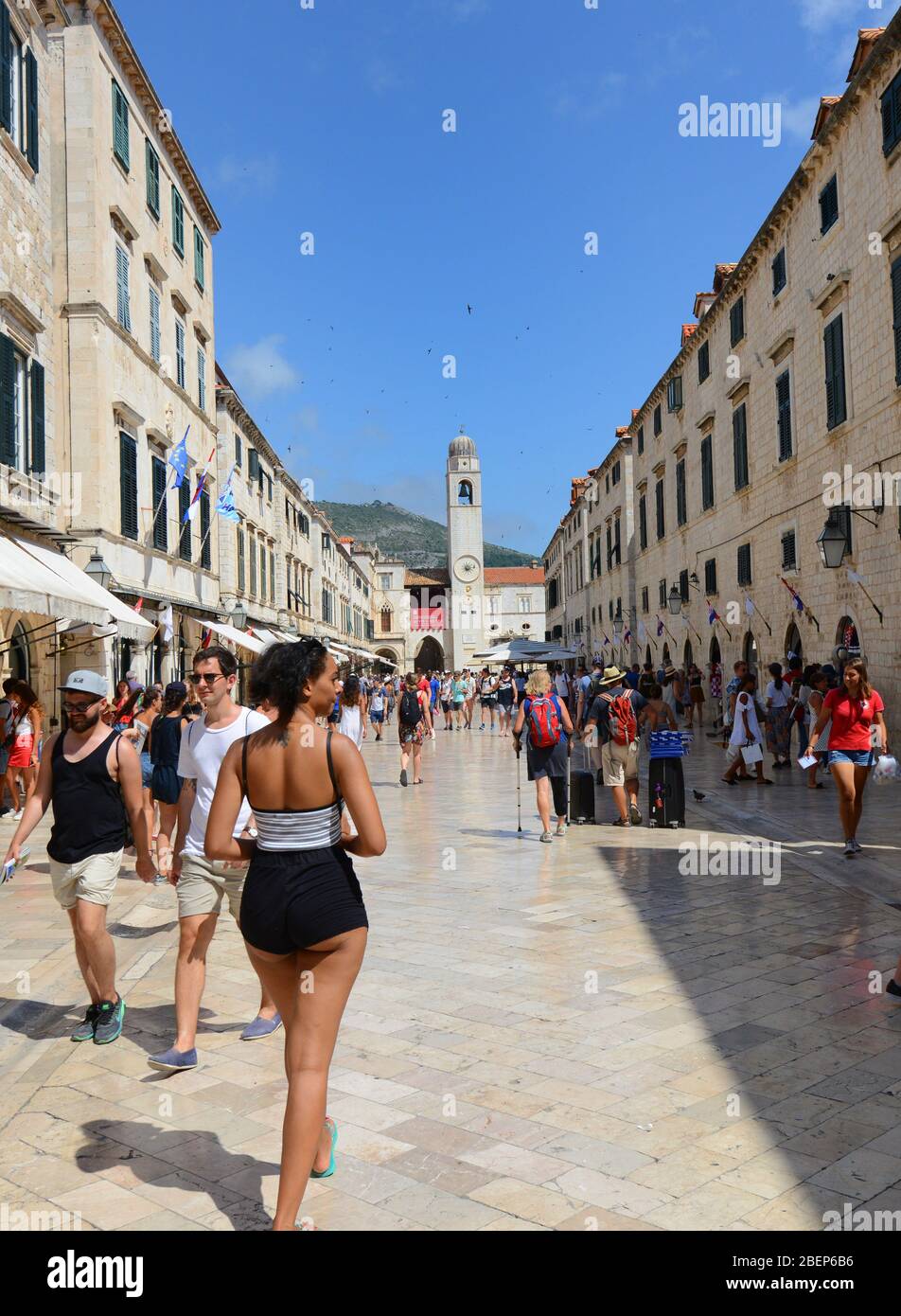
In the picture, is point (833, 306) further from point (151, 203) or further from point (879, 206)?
point (151, 203)

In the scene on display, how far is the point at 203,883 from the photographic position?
4824mm

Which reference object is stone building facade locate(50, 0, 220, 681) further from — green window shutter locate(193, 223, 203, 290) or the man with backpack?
the man with backpack

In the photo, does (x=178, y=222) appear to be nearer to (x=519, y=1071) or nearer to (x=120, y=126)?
(x=120, y=126)

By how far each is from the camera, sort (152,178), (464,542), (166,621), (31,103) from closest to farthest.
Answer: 1. (31,103)
2. (166,621)
3. (152,178)
4. (464,542)

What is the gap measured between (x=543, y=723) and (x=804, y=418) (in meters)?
12.0

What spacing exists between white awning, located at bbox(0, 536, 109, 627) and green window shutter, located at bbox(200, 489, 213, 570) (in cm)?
1350

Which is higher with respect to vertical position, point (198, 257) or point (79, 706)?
point (198, 257)

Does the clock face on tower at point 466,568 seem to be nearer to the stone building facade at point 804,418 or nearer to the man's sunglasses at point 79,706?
the stone building facade at point 804,418

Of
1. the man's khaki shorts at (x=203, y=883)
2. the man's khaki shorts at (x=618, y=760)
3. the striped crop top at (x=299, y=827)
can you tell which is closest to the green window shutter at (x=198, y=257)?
the man's khaki shorts at (x=618, y=760)

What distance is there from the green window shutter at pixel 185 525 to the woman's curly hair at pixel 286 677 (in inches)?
817

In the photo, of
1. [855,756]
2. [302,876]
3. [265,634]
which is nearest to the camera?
[302,876]

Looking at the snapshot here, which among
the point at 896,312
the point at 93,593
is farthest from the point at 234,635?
the point at 896,312

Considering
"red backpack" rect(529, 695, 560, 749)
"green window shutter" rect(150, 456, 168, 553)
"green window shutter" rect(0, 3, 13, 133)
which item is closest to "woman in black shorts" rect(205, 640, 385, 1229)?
"red backpack" rect(529, 695, 560, 749)
